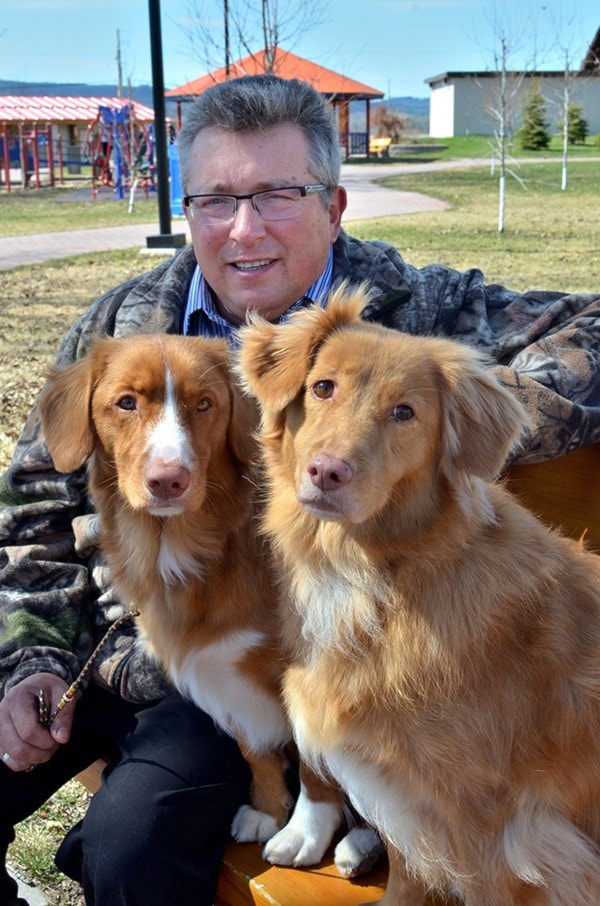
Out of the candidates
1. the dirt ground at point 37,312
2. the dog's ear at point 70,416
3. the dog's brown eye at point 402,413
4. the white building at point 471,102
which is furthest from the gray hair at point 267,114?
the white building at point 471,102

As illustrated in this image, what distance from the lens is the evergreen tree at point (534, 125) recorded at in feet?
170

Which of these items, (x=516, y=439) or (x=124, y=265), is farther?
(x=124, y=265)

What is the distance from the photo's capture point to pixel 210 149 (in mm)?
3246

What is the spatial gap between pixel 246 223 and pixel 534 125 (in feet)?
179

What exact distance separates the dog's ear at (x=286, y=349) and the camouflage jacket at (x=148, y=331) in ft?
1.83

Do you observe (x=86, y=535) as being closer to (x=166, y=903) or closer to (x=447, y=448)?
(x=166, y=903)

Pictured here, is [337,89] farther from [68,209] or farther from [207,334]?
[207,334]

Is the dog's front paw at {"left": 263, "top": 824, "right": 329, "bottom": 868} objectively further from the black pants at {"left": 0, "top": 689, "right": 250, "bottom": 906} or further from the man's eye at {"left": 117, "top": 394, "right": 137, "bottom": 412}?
the man's eye at {"left": 117, "top": 394, "right": 137, "bottom": 412}

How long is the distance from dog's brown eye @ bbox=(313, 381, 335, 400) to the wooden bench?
0.82m

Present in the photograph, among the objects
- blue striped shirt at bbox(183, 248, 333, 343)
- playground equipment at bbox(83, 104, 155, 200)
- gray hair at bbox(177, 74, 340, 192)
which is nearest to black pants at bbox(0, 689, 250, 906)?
blue striped shirt at bbox(183, 248, 333, 343)

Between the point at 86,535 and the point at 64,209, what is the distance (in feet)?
93.5

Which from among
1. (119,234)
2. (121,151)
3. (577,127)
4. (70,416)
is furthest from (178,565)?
(577,127)

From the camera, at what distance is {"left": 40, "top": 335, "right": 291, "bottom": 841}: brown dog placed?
2.67m

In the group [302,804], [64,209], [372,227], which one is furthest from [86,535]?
[64,209]
